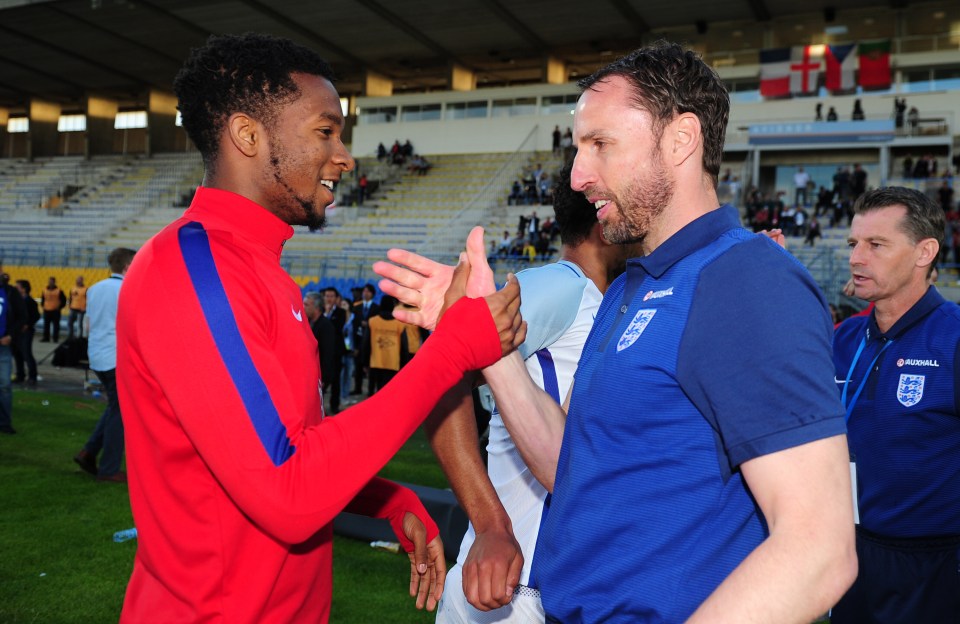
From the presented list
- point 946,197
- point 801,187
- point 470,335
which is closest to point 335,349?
point 470,335

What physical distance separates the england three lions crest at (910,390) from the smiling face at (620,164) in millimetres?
1721

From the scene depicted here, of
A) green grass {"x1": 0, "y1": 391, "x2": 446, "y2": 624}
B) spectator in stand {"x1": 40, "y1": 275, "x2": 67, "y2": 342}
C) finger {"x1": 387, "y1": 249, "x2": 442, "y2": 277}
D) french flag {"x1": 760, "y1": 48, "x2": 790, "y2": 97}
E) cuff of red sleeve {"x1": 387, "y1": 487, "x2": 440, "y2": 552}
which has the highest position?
french flag {"x1": 760, "y1": 48, "x2": 790, "y2": 97}

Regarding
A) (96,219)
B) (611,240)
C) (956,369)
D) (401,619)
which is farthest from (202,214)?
(96,219)

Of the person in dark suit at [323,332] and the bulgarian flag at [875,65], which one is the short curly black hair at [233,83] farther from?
the bulgarian flag at [875,65]

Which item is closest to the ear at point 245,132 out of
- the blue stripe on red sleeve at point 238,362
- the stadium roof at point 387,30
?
the blue stripe on red sleeve at point 238,362

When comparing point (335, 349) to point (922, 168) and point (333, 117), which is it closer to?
point (333, 117)

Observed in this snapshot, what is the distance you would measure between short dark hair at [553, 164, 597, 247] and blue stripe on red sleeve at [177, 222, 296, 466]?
1.39 m

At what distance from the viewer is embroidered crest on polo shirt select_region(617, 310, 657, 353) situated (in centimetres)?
145

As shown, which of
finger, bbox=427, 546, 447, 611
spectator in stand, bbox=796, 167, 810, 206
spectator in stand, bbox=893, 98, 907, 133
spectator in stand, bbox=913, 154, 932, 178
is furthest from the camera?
spectator in stand, bbox=893, 98, 907, 133

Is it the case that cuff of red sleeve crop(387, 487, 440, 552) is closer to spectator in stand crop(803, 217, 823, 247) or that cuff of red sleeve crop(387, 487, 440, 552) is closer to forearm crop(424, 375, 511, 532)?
forearm crop(424, 375, 511, 532)

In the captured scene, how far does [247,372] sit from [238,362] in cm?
2

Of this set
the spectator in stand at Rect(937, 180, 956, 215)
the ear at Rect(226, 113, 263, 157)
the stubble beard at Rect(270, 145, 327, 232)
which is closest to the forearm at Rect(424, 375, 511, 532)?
the stubble beard at Rect(270, 145, 327, 232)

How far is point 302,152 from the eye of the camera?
1868mm

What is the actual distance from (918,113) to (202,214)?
30.1m
